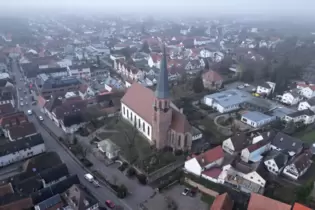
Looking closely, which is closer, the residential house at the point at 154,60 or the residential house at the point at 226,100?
the residential house at the point at 226,100

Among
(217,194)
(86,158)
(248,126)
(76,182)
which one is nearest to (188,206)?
(217,194)

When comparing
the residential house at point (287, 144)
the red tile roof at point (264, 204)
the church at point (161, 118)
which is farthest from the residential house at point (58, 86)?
the red tile roof at point (264, 204)

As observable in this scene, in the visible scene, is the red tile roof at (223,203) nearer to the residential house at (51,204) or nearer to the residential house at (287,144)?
the residential house at (287,144)

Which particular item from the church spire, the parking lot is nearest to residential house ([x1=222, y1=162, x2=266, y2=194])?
the parking lot

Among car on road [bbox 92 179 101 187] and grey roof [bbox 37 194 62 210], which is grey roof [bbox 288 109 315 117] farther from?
grey roof [bbox 37 194 62 210]

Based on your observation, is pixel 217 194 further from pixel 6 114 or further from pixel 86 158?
pixel 6 114
